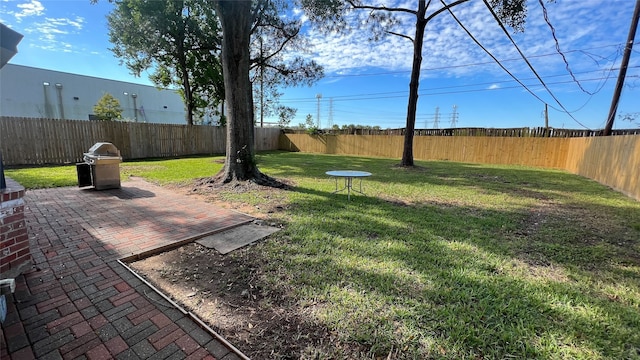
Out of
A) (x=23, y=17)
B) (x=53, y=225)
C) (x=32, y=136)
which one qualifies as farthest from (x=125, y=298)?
(x=32, y=136)

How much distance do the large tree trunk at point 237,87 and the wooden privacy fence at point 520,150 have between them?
8.66m

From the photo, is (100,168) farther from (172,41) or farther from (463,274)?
(172,41)

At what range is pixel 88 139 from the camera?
10445mm

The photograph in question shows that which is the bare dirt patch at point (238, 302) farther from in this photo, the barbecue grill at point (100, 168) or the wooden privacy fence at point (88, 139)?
the wooden privacy fence at point (88, 139)

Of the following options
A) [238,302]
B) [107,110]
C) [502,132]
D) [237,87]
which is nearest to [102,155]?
[237,87]

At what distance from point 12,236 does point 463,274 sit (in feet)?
12.9

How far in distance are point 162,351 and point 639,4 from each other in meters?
14.2

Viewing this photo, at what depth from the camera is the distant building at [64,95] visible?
1748cm

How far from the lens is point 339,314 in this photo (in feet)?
6.25

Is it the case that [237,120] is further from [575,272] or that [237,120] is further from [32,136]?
[32,136]

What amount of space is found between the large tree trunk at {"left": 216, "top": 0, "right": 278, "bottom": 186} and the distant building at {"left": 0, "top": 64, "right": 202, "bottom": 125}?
53.1ft

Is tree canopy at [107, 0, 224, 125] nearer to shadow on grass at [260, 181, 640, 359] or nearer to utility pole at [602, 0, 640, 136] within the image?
shadow on grass at [260, 181, 640, 359]

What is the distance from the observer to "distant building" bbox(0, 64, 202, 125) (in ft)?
57.4

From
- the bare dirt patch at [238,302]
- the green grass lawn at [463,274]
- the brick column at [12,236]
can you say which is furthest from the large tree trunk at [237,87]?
the brick column at [12,236]
